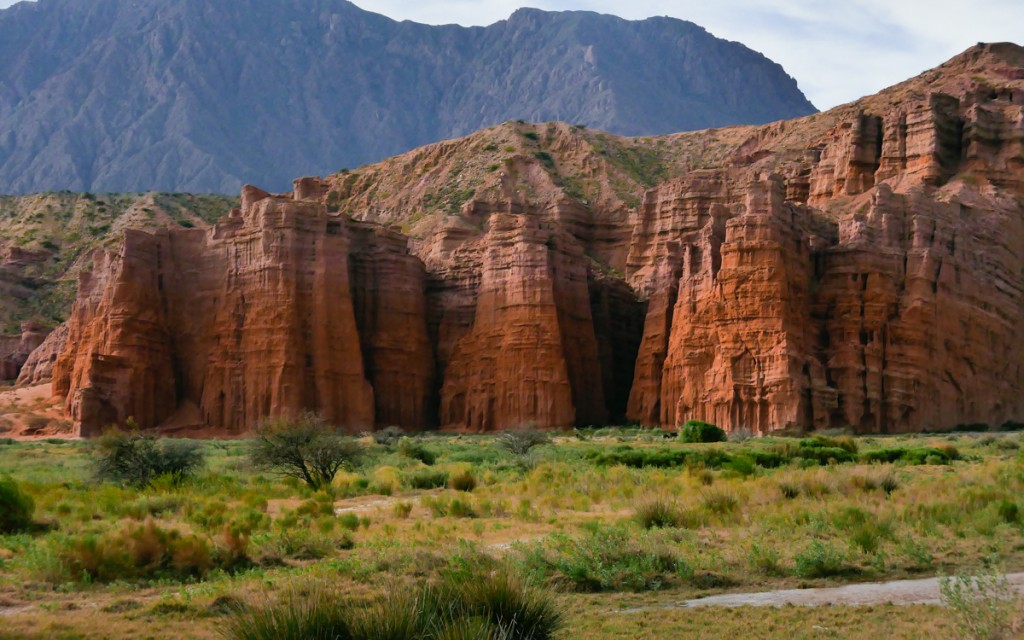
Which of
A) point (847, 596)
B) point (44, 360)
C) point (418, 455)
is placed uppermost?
point (44, 360)

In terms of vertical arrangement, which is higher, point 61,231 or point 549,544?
point 61,231

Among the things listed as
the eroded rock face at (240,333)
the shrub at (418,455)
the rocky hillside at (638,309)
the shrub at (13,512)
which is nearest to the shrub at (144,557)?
the shrub at (13,512)

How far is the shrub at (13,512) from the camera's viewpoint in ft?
76.8

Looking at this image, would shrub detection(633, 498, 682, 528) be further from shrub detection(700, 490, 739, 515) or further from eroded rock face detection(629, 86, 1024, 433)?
eroded rock face detection(629, 86, 1024, 433)

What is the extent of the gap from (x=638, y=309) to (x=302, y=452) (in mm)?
58486

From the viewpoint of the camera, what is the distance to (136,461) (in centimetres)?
3544

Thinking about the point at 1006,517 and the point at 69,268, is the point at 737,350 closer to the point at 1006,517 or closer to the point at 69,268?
the point at 1006,517

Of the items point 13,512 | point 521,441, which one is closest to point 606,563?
point 13,512

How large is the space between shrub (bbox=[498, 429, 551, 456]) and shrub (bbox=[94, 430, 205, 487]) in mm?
16753

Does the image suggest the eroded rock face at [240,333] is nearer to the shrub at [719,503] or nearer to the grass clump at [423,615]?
the shrub at [719,503]

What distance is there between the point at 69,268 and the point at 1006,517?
364 ft

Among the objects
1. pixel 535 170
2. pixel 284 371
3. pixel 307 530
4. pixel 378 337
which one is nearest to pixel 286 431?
pixel 307 530

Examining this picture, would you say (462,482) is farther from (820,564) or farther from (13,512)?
(820,564)

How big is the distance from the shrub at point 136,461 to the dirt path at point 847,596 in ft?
70.9
